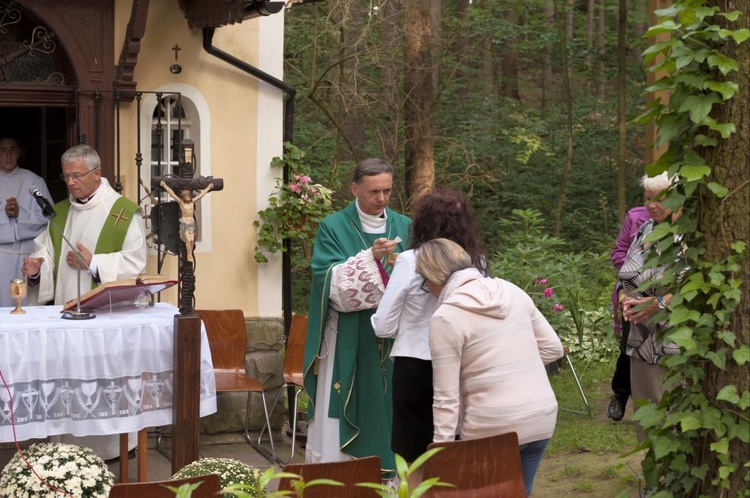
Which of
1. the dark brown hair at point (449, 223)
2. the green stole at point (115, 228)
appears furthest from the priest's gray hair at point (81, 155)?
the dark brown hair at point (449, 223)

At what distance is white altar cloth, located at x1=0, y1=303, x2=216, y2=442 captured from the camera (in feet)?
19.1

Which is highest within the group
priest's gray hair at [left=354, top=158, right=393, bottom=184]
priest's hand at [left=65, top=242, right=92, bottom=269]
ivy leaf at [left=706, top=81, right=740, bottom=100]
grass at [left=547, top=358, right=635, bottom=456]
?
ivy leaf at [left=706, top=81, right=740, bottom=100]

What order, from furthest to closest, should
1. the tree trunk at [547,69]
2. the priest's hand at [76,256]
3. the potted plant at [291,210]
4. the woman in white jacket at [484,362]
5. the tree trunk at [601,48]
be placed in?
the tree trunk at [547,69] < the tree trunk at [601,48] < the potted plant at [291,210] < the priest's hand at [76,256] < the woman in white jacket at [484,362]

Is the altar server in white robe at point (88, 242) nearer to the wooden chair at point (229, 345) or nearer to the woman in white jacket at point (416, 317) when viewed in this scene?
the wooden chair at point (229, 345)

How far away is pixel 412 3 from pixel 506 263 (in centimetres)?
445

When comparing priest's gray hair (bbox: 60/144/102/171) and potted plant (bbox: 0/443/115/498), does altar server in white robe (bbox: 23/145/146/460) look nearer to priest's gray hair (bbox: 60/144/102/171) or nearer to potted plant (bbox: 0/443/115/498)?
priest's gray hair (bbox: 60/144/102/171)

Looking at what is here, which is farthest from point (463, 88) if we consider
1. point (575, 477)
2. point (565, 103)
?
point (575, 477)

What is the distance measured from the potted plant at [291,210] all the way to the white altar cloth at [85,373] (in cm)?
209

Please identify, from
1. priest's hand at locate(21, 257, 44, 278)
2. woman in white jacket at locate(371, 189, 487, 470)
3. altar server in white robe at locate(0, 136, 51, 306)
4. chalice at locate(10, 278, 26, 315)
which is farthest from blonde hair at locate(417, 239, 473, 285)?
altar server in white robe at locate(0, 136, 51, 306)

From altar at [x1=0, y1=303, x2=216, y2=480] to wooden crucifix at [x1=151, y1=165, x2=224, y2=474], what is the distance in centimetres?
12

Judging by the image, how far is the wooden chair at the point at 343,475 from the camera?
3811 mm

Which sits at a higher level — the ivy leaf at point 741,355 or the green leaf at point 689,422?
the ivy leaf at point 741,355

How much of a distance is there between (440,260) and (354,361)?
1991 mm

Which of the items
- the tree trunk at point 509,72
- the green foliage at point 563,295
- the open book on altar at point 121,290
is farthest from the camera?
the tree trunk at point 509,72
